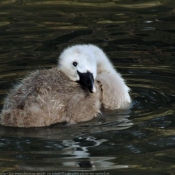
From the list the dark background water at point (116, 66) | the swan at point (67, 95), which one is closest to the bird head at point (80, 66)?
the swan at point (67, 95)

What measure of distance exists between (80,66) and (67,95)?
50cm

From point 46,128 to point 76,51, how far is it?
1119 millimetres

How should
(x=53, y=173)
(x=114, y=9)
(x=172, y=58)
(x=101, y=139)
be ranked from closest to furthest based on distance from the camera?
1. (x=53, y=173)
2. (x=101, y=139)
3. (x=172, y=58)
4. (x=114, y=9)

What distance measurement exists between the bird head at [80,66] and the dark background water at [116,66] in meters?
0.49

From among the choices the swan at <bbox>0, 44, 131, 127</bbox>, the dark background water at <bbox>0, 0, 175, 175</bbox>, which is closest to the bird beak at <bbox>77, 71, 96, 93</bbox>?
the swan at <bbox>0, 44, 131, 127</bbox>

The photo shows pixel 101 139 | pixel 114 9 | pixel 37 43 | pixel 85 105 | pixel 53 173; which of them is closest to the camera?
pixel 53 173

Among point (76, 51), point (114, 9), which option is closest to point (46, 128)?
point (76, 51)

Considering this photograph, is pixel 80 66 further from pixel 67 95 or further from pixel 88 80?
pixel 67 95

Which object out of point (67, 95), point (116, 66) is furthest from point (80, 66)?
point (116, 66)

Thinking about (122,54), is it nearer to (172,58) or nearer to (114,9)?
(172,58)

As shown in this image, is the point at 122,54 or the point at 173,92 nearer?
the point at 173,92

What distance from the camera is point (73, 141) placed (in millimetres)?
7887

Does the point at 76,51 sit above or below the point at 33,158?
above

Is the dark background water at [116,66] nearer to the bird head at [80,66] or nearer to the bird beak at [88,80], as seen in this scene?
the bird beak at [88,80]
